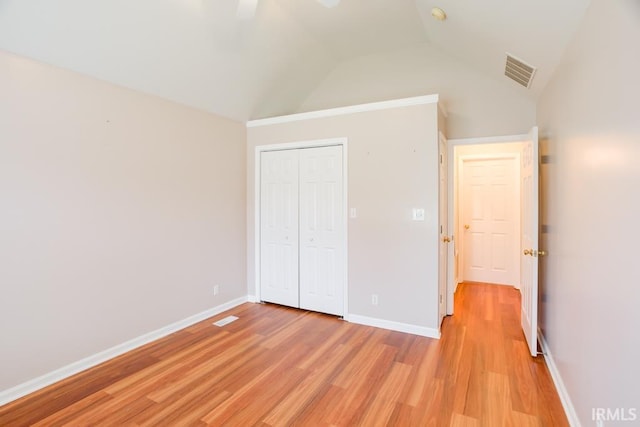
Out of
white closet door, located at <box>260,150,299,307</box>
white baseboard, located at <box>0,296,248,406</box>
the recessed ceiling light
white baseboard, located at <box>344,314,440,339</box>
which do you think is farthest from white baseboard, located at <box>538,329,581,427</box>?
white baseboard, located at <box>0,296,248,406</box>

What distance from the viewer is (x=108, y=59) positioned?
8.67 feet

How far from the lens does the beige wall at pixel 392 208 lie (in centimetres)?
330

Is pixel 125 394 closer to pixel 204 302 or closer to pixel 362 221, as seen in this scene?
pixel 204 302

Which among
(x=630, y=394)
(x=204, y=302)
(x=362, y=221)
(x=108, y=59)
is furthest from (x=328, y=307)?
(x=108, y=59)

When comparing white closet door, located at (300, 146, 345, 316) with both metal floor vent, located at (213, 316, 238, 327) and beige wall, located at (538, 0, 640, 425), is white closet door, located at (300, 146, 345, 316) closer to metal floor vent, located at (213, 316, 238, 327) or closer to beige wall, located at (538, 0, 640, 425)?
metal floor vent, located at (213, 316, 238, 327)

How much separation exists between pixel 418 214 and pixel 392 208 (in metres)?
0.28

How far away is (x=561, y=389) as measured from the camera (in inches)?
89.4

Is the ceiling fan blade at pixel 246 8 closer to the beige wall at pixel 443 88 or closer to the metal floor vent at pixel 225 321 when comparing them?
the beige wall at pixel 443 88

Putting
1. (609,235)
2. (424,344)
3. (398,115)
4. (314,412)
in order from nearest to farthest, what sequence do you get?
(609,235)
(314,412)
(424,344)
(398,115)

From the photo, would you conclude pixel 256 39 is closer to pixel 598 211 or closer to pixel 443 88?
pixel 443 88

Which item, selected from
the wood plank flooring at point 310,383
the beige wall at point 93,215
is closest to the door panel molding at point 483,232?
the wood plank flooring at point 310,383

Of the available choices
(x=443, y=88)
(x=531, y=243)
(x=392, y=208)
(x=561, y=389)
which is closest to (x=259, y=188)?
(x=392, y=208)

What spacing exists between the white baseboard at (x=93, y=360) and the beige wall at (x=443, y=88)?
11.1 feet

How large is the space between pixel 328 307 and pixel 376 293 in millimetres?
661
